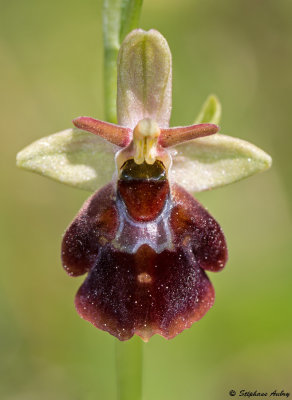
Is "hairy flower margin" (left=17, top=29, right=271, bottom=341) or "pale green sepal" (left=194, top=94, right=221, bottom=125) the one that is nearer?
"hairy flower margin" (left=17, top=29, right=271, bottom=341)

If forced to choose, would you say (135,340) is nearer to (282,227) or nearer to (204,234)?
(204,234)

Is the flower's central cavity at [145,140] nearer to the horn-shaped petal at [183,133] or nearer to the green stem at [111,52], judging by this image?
the horn-shaped petal at [183,133]

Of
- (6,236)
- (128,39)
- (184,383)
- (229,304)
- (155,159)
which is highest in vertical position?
(128,39)

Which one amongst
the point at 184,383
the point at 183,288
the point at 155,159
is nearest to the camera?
the point at 183,288

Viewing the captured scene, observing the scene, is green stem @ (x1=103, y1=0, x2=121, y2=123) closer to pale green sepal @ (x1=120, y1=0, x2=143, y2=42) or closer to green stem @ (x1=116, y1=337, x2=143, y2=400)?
pale green sepal @ (x1=120, y1=0, x2=143, y2=42)

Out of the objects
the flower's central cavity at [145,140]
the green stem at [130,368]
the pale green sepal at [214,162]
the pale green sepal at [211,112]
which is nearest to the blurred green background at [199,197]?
the green stem at [130,368]

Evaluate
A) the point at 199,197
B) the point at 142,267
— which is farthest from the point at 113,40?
the point at 199,197

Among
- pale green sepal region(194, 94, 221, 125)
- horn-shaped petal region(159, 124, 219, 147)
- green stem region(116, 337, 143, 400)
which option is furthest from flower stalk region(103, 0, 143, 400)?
pale green sepal region(194, 94, 221, 125)

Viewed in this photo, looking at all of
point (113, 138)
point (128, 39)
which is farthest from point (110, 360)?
point (128, 39)
